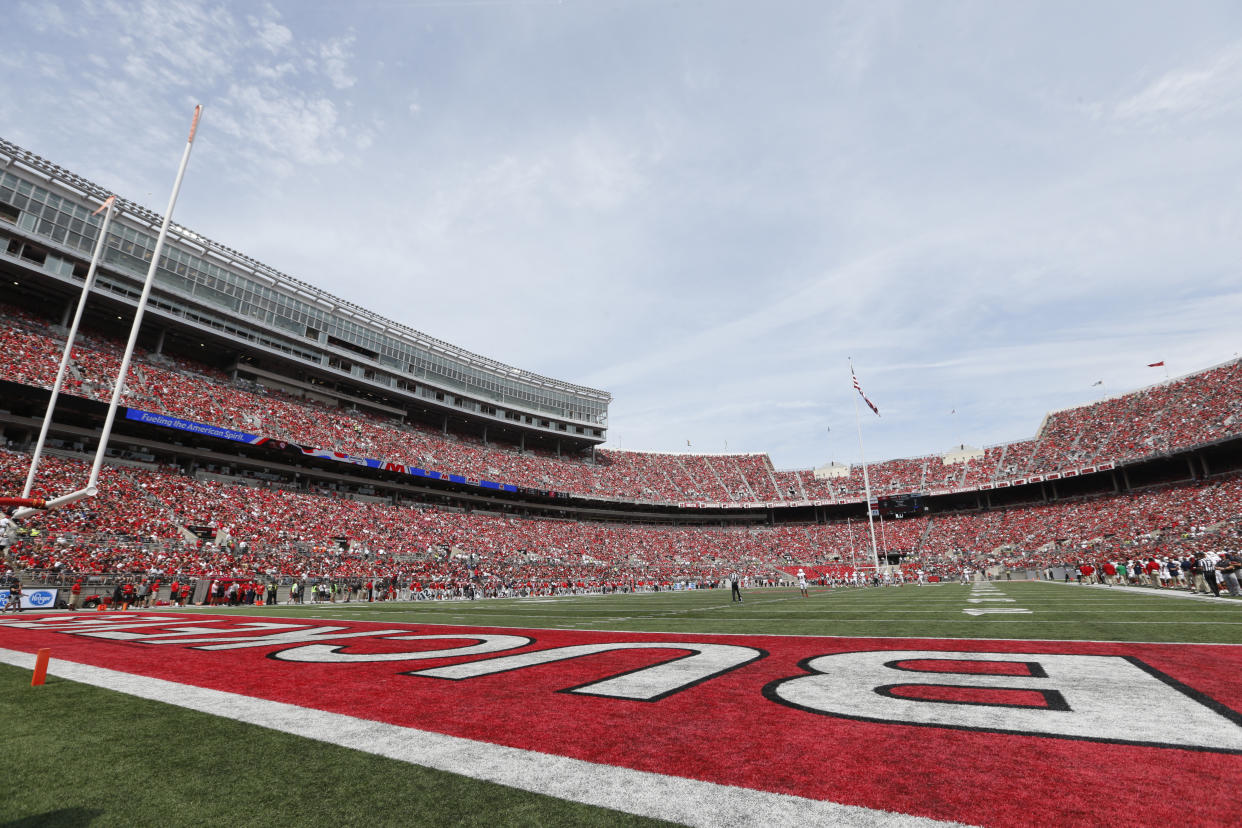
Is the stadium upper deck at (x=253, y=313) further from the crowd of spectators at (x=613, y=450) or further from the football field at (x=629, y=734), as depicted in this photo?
the football field at (x=629, y=734)

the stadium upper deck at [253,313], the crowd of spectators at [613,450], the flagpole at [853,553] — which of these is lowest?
the flagpole at [853,553]

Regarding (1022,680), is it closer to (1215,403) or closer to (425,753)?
(425,753)

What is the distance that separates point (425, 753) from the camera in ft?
11.8

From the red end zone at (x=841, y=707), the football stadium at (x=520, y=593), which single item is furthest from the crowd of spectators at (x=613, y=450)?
the red end zone at (x=841, y=707)

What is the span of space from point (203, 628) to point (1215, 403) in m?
61.6

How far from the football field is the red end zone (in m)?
0.02

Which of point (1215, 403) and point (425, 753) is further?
point (1215, 403)

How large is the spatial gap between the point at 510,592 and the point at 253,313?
28505 mm

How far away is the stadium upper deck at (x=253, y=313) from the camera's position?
3112cm

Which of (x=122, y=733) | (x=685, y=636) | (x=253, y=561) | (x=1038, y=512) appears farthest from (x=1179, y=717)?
(x=1038, y=512)

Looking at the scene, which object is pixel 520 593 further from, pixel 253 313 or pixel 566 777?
pixel 566 777

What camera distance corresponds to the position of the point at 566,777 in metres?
3.16

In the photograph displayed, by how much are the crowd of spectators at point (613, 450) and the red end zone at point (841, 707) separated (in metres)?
30.8

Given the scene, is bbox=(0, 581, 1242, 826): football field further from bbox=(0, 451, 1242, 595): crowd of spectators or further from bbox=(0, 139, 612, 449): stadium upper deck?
bbox=(0, 139, 612, 449): stadium upper deck
